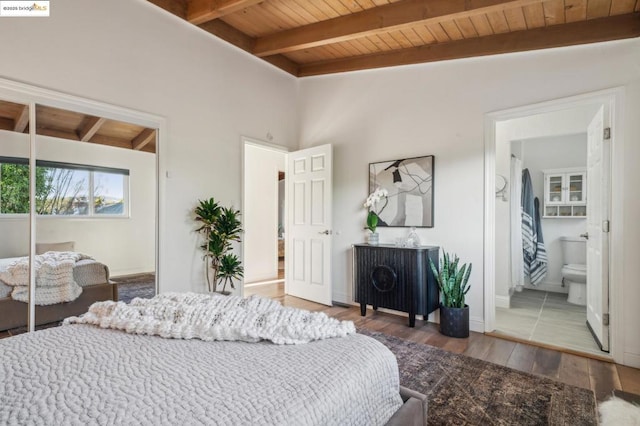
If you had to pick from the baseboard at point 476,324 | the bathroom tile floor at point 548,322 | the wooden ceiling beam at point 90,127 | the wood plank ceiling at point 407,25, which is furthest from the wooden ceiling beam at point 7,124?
the bathroom tile floor at point 548,322

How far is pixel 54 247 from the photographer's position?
251cm

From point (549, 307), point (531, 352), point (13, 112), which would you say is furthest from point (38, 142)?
point (549, 307)

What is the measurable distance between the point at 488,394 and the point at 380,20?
3.07m

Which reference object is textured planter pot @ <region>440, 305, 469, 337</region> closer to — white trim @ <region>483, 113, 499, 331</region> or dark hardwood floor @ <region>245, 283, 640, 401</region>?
dark hardwood floor @ <region>245, 283, 640, 401</region>

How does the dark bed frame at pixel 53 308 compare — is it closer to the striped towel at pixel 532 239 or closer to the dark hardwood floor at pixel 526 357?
the dark hardwood floor at pixel 526 357

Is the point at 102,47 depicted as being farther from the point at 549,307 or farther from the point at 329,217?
the point at 549,307

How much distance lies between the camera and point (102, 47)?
2680 millimetres

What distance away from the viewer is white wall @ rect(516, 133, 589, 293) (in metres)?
4.68

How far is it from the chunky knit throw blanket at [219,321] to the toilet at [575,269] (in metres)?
4.09

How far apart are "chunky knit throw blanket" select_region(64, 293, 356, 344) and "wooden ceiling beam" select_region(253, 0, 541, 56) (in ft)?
8.64

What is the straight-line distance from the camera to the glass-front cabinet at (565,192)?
4629 mm

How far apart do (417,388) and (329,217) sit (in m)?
2.32

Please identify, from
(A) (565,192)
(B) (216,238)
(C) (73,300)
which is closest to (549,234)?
(A) (565,192)

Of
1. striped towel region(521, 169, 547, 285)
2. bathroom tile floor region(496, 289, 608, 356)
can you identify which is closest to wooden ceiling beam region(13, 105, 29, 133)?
bathroom tile floor region(496, 289, 608, 356)
